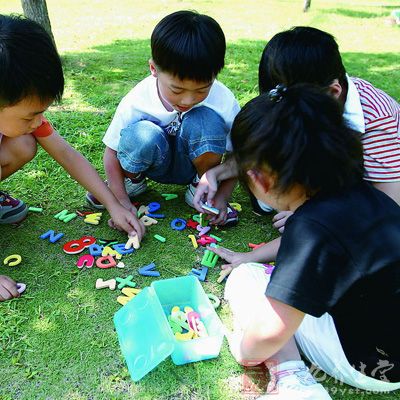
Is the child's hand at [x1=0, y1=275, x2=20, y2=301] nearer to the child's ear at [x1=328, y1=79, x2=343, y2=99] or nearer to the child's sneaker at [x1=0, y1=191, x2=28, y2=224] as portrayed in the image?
the child's sneaker at [x1=0, y1=191, x2=28, y2=224]

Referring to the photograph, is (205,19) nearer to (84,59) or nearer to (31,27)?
(31,27)

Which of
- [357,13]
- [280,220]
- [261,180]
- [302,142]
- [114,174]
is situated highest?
[302,142]

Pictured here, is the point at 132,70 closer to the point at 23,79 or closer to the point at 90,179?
the point at 90,179

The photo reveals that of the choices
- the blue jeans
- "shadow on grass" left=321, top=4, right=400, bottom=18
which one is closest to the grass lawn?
the blue jeans

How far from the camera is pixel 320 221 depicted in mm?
1033

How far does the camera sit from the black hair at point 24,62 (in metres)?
1.35

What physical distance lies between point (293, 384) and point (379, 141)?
0.93 metres

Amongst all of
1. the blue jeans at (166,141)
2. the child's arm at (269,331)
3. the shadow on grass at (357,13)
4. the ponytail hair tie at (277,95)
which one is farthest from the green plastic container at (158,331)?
the shadow on grass at (357,13)

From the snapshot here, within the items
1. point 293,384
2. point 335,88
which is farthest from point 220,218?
point 293,384

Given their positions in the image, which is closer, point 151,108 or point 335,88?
point 335,88

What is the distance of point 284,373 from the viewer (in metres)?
1.32

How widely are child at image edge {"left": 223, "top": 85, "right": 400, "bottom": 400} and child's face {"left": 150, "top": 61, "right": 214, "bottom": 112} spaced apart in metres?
0.70

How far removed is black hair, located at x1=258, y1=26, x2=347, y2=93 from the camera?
5.17ft

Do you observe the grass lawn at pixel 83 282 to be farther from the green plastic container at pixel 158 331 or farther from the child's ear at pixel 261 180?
the child's ear at pixel 261 180
